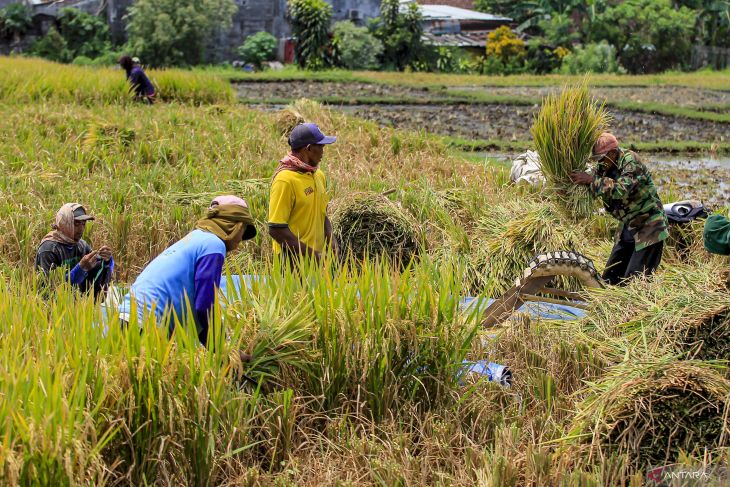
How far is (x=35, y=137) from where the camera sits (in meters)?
9.68

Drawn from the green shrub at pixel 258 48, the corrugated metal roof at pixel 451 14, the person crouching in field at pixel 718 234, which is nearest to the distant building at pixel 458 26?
the corrugated metal roof at pixel 451 14

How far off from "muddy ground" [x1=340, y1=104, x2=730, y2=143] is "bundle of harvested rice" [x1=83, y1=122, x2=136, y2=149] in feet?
16.7

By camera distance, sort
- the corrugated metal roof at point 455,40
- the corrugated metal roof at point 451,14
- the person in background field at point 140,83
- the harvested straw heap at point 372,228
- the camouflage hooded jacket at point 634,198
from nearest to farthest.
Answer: the camouflage hooded jacket at point 634,198 < the harvested straw heap at point 372,228 < the person in background field at point 140,83 < the corrugated metal roof at point 455,40 < the corrugated metal roof at point 451,14

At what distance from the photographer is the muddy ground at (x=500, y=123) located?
1478 centimetres

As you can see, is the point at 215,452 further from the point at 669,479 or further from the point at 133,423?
the point at 669,479

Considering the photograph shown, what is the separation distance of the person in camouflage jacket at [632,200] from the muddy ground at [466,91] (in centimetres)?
1376

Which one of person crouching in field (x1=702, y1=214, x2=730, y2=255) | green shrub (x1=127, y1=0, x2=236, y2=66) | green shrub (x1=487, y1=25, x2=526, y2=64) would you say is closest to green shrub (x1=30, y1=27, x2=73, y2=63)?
green shrub (x1=127, y1=0, x2=236, y2=66)

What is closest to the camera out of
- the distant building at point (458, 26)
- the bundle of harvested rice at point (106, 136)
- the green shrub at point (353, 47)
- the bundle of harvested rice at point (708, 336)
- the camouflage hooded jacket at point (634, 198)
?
the bundle of harvested rice at point (708, 336)

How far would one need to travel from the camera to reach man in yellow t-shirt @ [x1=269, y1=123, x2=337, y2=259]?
4.82 meters

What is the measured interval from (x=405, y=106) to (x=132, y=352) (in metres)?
15.9

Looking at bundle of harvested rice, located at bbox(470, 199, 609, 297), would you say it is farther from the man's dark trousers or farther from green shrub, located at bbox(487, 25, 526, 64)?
green shrub, located at bbox(487, 25, 526, 64)

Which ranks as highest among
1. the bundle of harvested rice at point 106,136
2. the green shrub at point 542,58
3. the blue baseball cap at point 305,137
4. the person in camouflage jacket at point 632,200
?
the blue baseball cap at point 305,137

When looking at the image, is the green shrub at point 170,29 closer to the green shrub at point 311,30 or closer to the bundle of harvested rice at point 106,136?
the green shrub at point 311,30

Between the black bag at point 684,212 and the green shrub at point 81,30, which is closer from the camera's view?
the black bag at point 684,212
